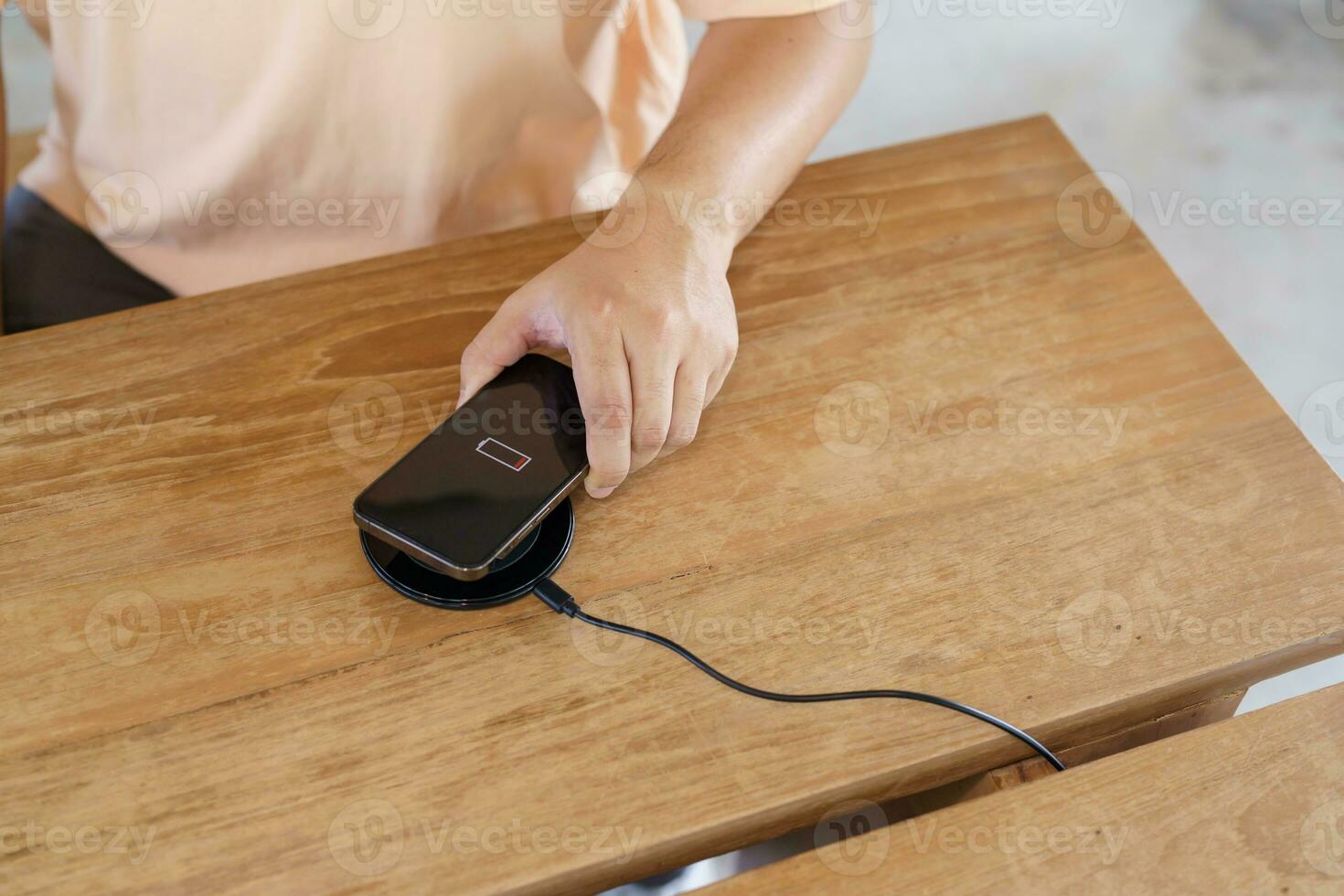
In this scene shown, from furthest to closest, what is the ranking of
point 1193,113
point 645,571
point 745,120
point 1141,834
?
point 1193,113
point 745,120
point 645,571
point 1141,834

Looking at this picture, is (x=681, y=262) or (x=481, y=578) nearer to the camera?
(x=481, y=578)

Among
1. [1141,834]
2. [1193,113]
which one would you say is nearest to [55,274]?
[1141,834]

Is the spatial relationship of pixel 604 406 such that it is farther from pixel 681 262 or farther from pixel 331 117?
pixel 331 117

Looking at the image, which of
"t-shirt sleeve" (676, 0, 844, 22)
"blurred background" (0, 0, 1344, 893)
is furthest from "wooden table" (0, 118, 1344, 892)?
"blurred background" (0, 0, 1344, 893)

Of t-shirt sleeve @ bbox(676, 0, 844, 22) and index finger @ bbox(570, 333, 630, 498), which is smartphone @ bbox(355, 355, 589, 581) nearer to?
index finger @ bbox(570, 333, 630, 498)

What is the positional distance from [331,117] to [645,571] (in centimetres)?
54

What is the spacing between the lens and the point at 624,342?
698mm

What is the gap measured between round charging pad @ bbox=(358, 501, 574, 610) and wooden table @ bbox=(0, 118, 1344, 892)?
0.04 feet

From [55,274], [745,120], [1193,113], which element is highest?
[745,120]

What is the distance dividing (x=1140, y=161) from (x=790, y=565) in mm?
1934

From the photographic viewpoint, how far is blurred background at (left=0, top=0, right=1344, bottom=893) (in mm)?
1943

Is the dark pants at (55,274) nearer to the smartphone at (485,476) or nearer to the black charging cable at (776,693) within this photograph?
the smartphone at (485,476)

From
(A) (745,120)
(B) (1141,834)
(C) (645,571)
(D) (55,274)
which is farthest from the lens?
(D) (55,274)

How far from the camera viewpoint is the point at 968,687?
60cm
